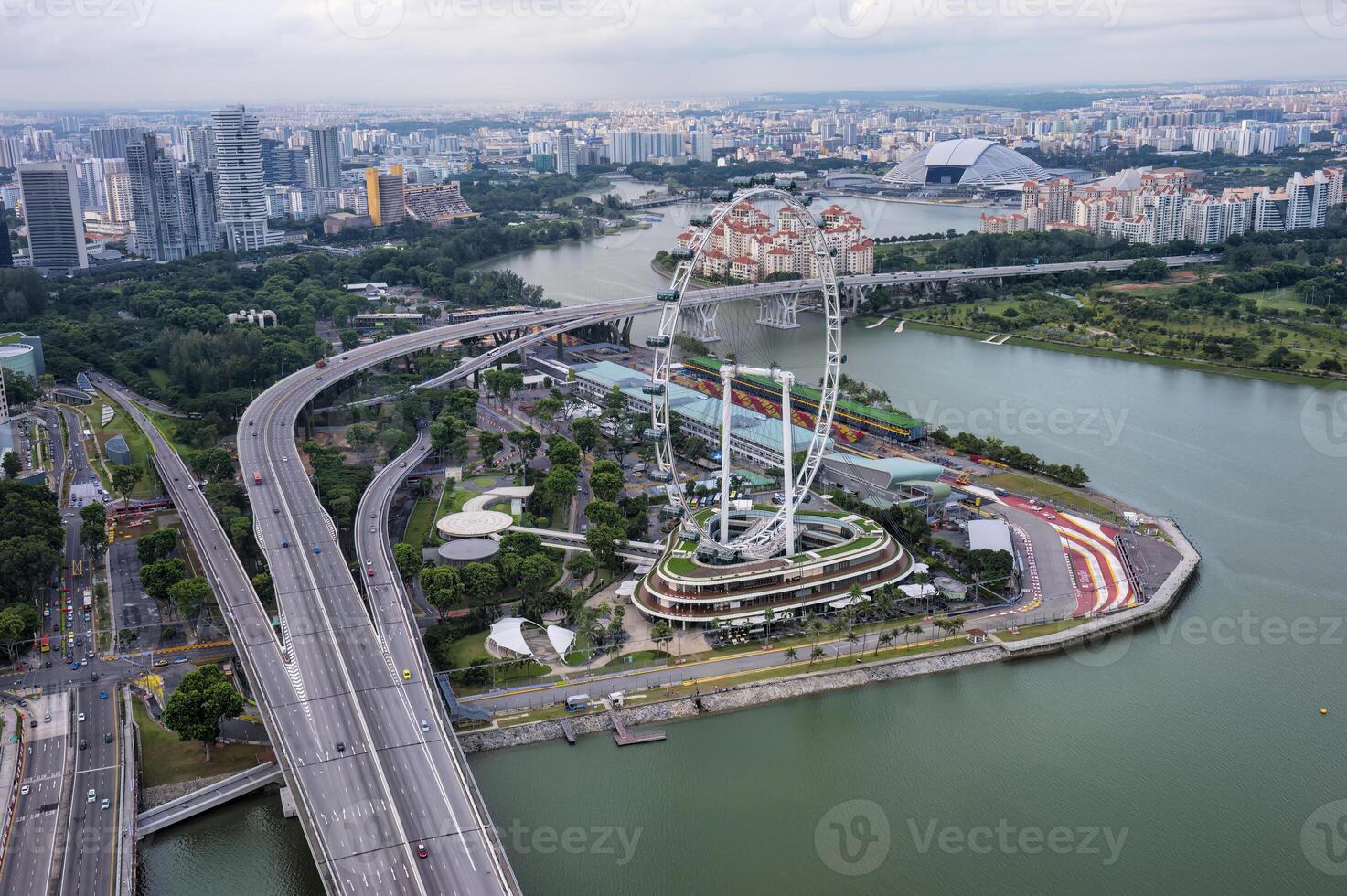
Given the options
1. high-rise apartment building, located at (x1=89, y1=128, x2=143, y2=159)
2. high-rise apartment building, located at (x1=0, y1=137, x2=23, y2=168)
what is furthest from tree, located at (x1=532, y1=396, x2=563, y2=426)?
high-rise apartment building, located at (x1=0, y1=137, x2=23, y2=168)

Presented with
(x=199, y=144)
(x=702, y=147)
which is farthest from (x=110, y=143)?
(x=702, y=147)

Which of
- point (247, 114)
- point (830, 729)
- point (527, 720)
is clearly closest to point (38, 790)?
point (527, 720)

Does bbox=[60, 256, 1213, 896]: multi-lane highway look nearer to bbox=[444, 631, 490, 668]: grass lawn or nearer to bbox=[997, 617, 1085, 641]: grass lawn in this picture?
bbox=[444, 631, 490, 668]: grass lawn

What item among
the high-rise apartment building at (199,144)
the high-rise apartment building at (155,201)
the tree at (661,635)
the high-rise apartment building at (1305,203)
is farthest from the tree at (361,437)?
the high-rise apartment building at (199,144)

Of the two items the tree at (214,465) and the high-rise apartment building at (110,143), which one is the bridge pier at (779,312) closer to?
Result: the tree at (214,465)

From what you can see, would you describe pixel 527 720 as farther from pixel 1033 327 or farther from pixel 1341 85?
pixel 1341 85
